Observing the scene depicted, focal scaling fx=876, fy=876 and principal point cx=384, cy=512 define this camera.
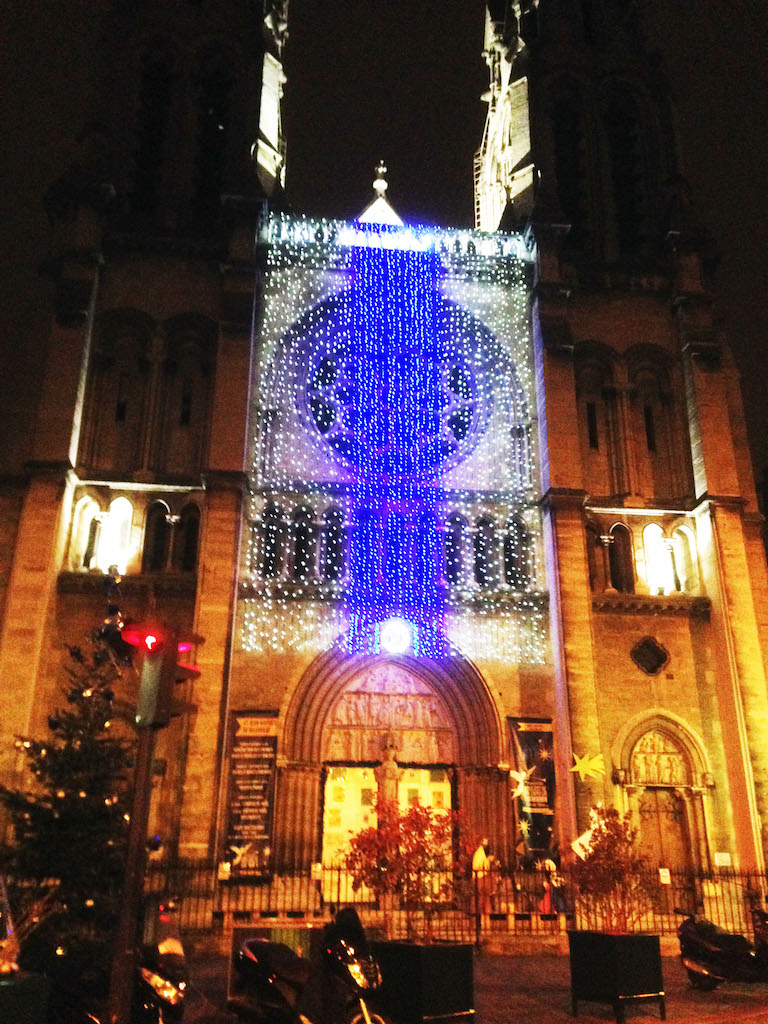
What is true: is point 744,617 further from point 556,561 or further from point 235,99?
point 235,99

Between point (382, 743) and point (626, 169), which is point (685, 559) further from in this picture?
point (626, 169)

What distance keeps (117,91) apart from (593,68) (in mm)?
16163

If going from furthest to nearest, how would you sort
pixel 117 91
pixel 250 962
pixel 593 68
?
pixel 593 68, pixel 117 91, pixel 250 962

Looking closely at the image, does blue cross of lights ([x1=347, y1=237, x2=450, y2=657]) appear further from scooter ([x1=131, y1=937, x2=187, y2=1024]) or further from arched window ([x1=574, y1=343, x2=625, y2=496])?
scooter ([x1=131, y1=937, x2=187, y2=1024])

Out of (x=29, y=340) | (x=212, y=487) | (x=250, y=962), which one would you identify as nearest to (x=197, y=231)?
(x=29, y=340)

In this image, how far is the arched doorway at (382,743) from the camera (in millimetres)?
20484

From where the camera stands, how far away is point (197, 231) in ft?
84.3

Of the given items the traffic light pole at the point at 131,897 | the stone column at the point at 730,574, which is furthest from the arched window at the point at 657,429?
the traffic light pole at the point at 131,897

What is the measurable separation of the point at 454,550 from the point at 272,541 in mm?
4749

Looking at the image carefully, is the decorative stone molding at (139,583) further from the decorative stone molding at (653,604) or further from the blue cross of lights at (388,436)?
the decorative stone molding at (653,604)

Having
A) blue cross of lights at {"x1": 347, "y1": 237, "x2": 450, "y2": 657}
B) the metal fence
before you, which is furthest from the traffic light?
blue cross of lights at {"x1": 347, "y1": 237, "x2": 450, "y2": 657}

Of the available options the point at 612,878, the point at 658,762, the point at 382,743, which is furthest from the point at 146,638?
the point at 658,762

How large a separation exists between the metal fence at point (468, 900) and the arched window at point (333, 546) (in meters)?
7.08

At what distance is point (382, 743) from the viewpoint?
70.0 feet
